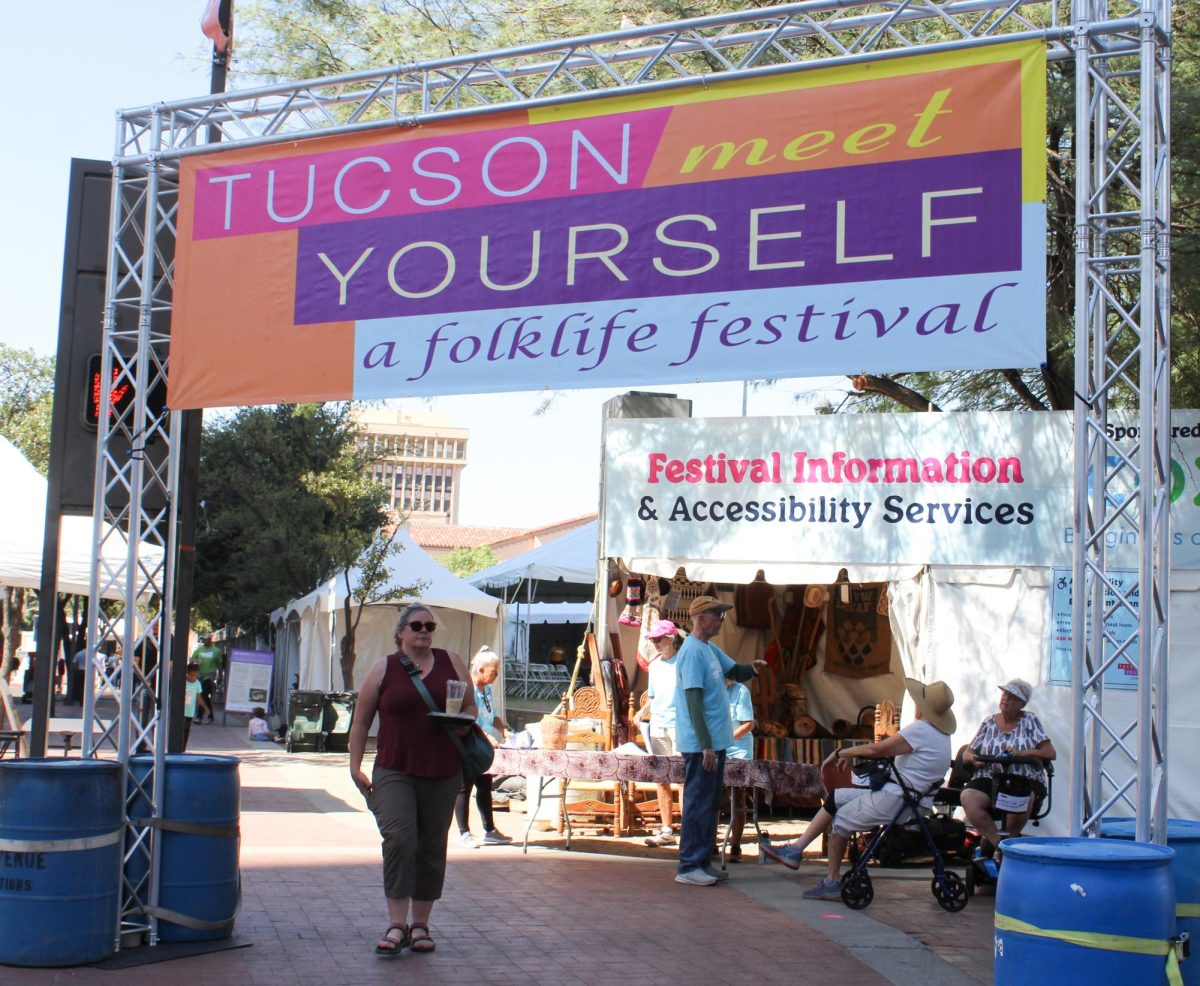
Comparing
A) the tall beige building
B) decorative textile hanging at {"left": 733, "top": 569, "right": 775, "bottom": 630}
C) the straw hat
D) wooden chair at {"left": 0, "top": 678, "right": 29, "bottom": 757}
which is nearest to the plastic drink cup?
the straw hat

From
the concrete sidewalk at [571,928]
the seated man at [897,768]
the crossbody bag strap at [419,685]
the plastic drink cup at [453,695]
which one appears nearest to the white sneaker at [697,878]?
the concrete sidewalk at [571,928]

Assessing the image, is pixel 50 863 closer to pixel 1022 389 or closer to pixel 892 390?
pixel 892 390

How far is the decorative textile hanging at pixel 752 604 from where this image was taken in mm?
13836

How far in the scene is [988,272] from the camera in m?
6.70

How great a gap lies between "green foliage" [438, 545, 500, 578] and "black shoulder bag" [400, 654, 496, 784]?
294 feet

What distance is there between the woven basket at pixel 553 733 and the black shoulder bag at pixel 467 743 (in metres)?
4.24

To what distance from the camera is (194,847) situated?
22.9 ft

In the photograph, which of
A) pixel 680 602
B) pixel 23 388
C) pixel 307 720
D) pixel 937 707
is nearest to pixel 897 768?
pixel 937 707

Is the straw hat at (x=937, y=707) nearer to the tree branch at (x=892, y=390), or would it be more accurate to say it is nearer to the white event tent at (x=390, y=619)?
the tree branch at (x=892, y=390)

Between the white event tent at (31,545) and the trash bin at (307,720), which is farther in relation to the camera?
the trash bin at (307,720)

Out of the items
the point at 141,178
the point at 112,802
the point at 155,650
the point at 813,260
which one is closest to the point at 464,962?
the point at 112,802

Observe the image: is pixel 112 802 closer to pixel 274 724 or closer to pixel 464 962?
pixel 464 962

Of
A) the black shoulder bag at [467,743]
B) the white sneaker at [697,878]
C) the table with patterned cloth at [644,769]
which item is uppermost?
the black shoulder bag at [467,743]

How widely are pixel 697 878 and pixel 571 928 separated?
1.68 metres
